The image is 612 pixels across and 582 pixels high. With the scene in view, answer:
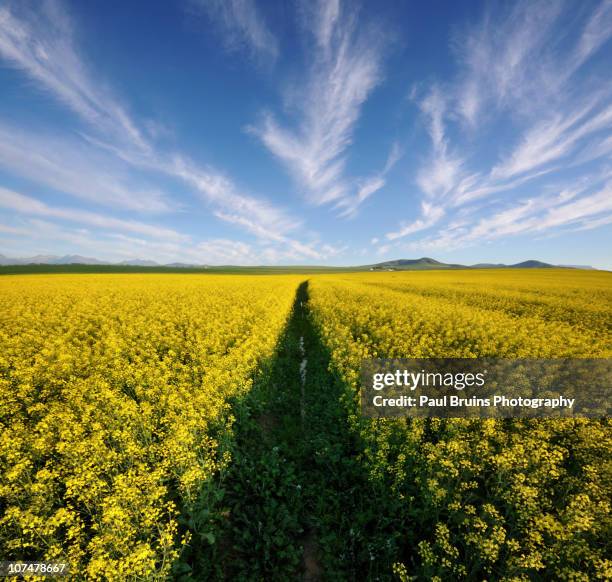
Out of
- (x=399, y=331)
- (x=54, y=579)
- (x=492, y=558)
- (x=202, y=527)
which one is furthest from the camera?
(x=399, y=331)

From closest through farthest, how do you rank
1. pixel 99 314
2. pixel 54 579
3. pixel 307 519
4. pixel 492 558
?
pixel 54 579 → pixel 492 558 → pixel 307 519 → pixel 99 314

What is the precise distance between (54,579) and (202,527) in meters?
2.43

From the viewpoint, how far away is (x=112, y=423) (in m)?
6.41

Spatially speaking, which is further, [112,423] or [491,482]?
[112,423]

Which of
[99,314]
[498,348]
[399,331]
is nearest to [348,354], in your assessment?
[399,331]

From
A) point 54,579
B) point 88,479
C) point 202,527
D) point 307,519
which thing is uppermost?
point 88,479

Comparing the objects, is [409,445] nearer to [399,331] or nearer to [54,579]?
[54,579]

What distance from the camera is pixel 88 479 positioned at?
4672 millimetres

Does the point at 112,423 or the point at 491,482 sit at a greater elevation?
the point at 112,423

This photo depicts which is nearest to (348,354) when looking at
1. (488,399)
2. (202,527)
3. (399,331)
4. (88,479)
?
(399,331)

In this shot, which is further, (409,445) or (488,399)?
(488,399)

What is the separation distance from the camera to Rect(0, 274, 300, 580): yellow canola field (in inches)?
161

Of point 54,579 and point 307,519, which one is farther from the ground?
point 54,579

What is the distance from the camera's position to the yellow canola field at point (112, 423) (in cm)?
408
